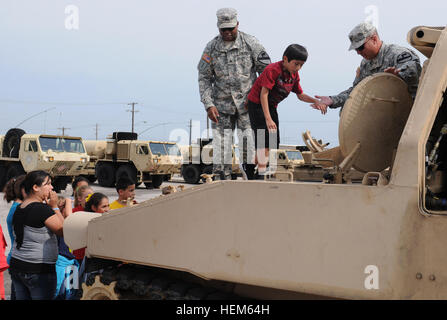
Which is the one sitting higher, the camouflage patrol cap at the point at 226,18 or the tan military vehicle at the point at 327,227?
the camouflage patrol cap at the point at 226,18

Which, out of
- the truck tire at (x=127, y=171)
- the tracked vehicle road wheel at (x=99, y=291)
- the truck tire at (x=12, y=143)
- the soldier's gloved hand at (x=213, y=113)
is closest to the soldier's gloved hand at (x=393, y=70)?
the soldier's gloved hand at (x=213, y=113)

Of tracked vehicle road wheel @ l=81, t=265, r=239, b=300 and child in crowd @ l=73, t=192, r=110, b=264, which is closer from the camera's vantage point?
tracked vehicle road wheel @ l=81, t=265, r=239, b=300

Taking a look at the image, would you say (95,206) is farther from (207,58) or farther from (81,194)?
(207,58)

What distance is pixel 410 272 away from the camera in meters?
2.25

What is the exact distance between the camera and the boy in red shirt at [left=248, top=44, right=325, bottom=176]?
12.6ft

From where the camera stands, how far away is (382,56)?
3.78 m

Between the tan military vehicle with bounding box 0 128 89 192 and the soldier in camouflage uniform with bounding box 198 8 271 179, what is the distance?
17158 mm

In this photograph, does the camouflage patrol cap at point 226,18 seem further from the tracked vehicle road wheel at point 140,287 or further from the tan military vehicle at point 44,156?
the tan military vehicle at point 44,156

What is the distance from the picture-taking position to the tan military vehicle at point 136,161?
24.3 metres

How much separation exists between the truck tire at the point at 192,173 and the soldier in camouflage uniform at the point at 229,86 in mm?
22836

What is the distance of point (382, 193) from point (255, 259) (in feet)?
2.25

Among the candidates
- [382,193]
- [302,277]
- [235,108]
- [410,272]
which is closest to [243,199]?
[302,277]

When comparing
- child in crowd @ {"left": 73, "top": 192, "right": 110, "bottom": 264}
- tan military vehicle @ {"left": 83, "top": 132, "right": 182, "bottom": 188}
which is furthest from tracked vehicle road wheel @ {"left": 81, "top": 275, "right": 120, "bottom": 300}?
tan military vehicle @ {"left": 83, "top": 132, "right": 182, "bottom": 188}

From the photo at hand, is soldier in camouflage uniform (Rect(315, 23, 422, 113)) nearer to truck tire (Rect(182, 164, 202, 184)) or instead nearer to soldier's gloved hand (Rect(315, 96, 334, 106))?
soldier's gloved hand (Rect(315, 96, 334, 106))
